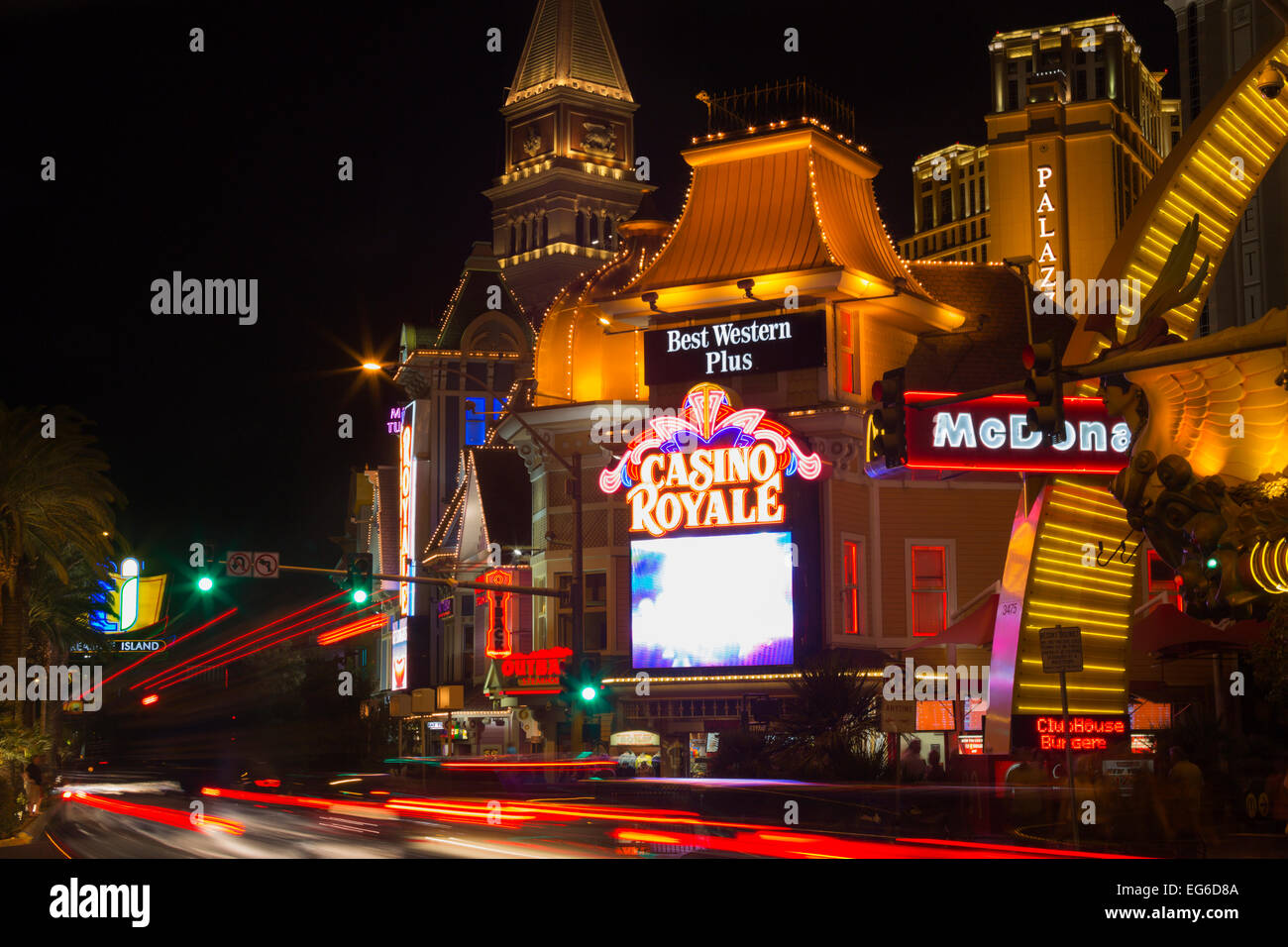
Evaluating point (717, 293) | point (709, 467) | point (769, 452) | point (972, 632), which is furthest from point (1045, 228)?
point (972, 632)

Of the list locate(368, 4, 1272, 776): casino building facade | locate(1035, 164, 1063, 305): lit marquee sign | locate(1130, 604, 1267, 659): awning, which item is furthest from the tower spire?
locate(1130, 604, 1267, 659): awning

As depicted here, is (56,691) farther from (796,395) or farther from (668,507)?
(796,395)

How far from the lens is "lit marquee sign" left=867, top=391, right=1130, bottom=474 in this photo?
30.0 meters

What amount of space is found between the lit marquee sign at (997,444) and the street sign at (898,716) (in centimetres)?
695

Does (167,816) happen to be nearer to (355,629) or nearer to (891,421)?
(891,421)

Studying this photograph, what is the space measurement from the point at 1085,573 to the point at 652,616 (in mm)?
17292

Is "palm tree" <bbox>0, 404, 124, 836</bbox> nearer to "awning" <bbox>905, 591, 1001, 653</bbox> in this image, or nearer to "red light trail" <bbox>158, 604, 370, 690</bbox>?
"awning" <bbox>905, 591, 1001, 653</bbox>

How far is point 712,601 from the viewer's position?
1747 inches

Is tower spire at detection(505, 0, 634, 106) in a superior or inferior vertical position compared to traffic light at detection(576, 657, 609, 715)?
superior

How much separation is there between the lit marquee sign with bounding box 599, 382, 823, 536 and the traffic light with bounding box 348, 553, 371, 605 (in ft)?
44.5

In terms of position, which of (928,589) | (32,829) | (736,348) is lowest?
(32,829)

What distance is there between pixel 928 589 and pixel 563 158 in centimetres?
5992

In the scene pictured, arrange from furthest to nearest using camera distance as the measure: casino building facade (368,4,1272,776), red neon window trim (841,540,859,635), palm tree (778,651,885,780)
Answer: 1. red neon window trim (841,540,859,635)
2. casino building facade (368,4,1272,776)
3. palm tree (778,651,885,780)

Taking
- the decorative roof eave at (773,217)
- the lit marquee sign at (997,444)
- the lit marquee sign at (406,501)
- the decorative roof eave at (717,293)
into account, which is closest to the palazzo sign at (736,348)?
the decorative roof eave at (717,293)
